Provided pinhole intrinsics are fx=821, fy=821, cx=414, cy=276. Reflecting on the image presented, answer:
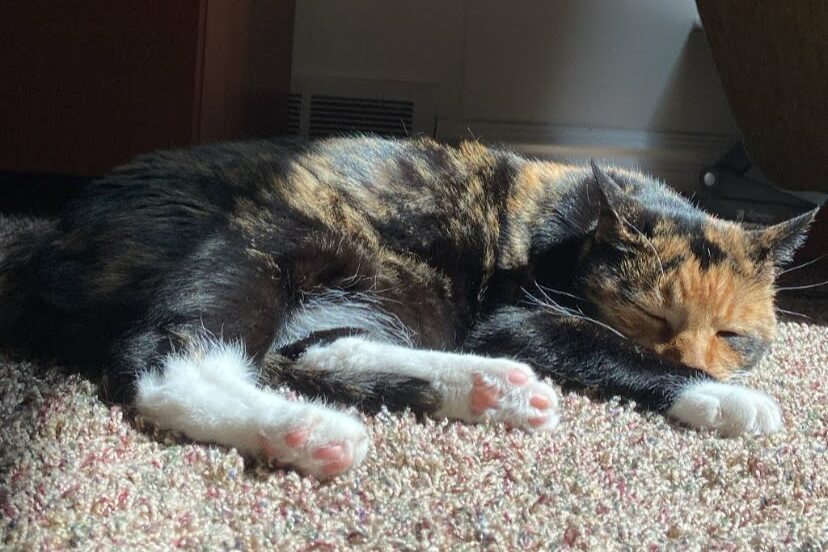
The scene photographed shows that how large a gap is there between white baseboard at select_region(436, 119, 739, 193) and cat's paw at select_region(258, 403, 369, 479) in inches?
69.5

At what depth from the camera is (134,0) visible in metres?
1.46

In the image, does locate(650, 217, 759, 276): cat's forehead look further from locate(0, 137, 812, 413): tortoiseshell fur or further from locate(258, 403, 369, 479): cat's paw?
locate(258, 403, 369, 479): cat's paw

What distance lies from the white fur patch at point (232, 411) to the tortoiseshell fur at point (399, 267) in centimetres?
3

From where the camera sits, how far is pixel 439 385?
93 centimetres

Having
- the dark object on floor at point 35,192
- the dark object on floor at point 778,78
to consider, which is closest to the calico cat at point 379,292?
the dark object on floor at point 778,78

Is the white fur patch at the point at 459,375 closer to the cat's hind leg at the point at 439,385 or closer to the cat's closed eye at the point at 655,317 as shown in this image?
the cat's hind leg at the point at 439,385

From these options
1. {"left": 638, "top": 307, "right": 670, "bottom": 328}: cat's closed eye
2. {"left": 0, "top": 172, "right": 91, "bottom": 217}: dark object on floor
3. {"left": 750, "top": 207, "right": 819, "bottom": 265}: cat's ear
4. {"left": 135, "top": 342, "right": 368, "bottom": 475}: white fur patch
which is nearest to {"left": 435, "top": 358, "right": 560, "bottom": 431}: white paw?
{"left": 135, "top": 342, "right": 368, "bottom": 475}: white fur patch

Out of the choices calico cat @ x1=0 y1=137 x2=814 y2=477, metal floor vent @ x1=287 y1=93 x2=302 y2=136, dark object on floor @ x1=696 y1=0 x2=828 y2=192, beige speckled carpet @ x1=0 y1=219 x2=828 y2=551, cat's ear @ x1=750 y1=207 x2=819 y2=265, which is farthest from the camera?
metal floor vent @ x1=287 y1=93 x2=302 y2=136

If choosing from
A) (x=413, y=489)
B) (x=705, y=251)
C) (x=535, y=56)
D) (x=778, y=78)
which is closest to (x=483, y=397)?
(x=413, y=489)

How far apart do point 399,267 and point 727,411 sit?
45 cm

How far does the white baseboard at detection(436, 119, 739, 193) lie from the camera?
246 centimetres

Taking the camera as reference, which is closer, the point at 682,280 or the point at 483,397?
the point at 483,397

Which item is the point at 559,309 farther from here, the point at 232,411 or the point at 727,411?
the point at 232,411

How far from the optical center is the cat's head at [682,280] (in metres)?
1.10
